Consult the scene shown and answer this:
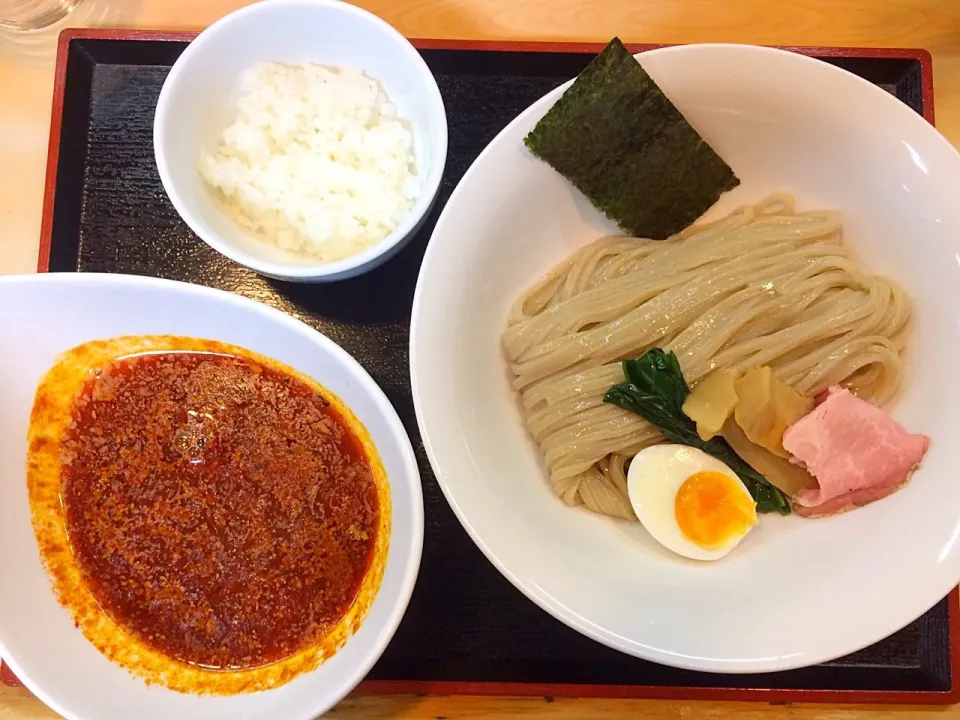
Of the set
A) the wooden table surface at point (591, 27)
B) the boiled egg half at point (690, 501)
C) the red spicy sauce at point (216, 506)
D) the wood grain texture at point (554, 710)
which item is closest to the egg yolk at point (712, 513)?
the boiled egg half at point (690, 501)

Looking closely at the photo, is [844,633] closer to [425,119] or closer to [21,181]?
[425,119]

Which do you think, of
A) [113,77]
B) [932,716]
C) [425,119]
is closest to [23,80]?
[113,77]

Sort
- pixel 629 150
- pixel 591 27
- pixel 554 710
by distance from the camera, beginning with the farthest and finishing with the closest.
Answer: pixel 591 27 → pixel 554 710 → pixel 629 150

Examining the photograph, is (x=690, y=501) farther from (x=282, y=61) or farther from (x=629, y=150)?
(x=282, y=61)

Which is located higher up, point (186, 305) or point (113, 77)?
point (113, 77)

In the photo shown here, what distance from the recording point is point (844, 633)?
151 cm

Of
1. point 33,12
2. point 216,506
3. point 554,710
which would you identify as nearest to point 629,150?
point 216,506

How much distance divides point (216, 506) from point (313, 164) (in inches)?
38.6

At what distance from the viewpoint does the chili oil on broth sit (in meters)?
1.75

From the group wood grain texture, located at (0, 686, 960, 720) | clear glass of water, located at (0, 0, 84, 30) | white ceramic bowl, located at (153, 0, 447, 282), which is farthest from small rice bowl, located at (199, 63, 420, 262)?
wood grain texture, located at (0, 686, 960, 720)

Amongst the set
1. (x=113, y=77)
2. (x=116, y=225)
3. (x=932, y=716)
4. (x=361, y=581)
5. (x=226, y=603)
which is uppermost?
(x=113, y=77)

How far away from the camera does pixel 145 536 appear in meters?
1.82

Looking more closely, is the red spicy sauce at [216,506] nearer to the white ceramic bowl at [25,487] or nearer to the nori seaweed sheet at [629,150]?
the white ceramic bowl at [25,487]

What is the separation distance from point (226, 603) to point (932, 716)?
2017 millimetres
